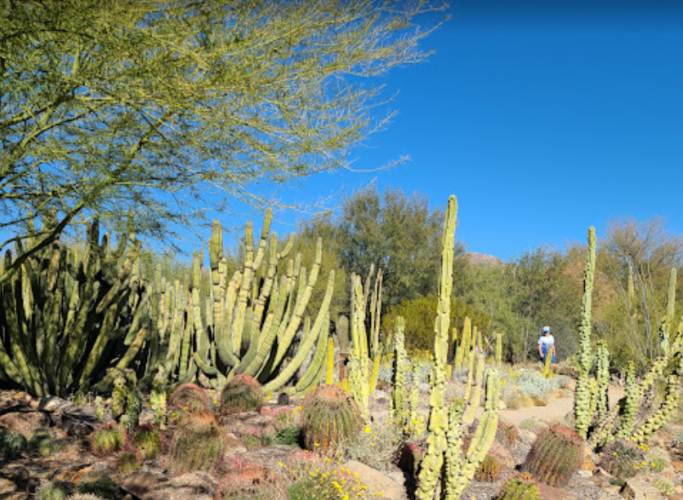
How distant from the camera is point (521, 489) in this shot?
482 cm

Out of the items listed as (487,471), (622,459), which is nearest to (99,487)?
(487,471)

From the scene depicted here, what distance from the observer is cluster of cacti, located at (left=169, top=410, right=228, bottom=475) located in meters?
5.09

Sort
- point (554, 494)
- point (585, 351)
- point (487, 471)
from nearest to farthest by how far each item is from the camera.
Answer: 1. point (554, 494)
2. point (487, 471)
3. point (585, 351)

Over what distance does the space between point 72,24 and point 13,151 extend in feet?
5.20

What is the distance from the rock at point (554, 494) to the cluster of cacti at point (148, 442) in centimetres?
347

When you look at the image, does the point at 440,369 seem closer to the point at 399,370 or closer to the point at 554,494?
the point at 554,494

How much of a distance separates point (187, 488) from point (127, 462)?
3.13 ft

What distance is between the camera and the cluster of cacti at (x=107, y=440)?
5.49 meters

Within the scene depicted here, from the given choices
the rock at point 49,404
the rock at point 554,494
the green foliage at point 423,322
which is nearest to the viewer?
the rock at point 554,494

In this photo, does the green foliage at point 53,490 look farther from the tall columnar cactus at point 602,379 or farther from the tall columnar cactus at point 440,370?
the tall columnar cactus at point 602,379

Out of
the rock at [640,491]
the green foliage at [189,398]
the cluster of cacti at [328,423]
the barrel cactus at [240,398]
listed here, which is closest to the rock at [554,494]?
the rock at [640,491]

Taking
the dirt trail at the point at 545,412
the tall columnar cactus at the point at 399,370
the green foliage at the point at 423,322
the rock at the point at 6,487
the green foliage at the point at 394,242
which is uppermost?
the green foliage at the point at 394,242

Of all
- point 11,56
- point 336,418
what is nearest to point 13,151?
point 11,56

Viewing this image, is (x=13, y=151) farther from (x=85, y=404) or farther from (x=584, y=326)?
(x=584, y=326)
